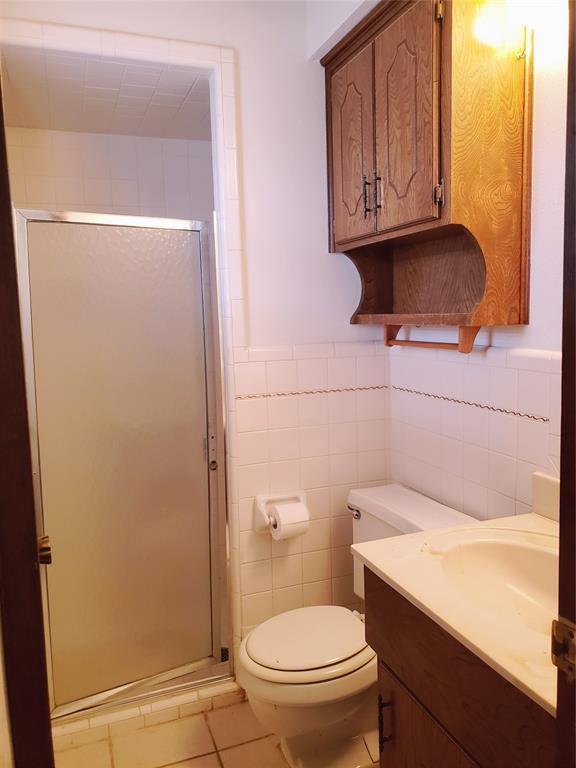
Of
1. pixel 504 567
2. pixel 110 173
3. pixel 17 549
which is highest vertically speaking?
pixel 110 173

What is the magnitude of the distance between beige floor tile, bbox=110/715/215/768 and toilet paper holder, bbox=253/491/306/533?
0.72 metres

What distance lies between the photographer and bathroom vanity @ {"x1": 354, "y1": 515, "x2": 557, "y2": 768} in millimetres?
922

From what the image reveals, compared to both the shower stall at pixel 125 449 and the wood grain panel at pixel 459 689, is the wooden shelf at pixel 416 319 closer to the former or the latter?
the shower stall at pixel 125 449

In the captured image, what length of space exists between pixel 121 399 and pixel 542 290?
1.50 metres

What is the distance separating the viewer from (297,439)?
7.18ft

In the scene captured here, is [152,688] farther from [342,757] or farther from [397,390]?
[397,390]

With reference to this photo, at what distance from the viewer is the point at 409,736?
48.6 inches

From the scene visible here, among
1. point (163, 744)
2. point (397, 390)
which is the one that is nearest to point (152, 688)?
point (163, 744)

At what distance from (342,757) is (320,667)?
46 cm

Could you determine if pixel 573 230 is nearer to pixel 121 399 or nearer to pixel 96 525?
pixel 121 399

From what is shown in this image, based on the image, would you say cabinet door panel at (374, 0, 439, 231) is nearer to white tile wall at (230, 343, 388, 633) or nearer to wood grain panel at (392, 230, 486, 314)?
wood grain panel at (392, 230, 486, 314)

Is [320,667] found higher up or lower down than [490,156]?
lower down

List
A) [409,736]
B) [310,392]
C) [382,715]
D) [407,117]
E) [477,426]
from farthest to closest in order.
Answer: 1. [310,392]
2. [477,426]
3. [407,117]
4. [382,715]
5. [409,736]

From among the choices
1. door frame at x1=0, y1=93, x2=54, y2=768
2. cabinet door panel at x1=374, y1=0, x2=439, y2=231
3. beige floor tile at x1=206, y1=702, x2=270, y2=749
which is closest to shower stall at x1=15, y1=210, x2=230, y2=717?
beige floor tile at x1=206, y1=702, x2=270, y2=749
